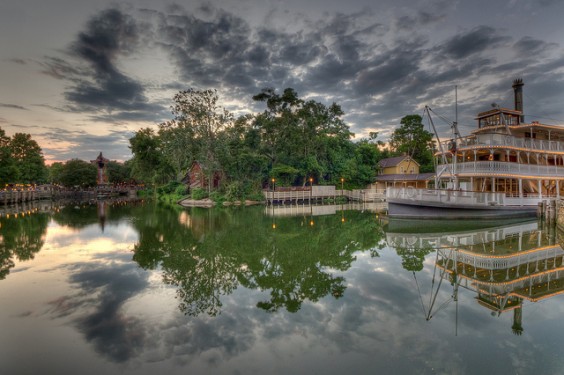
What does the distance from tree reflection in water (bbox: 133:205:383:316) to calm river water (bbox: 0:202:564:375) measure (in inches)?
3.3

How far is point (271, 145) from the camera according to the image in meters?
50.0

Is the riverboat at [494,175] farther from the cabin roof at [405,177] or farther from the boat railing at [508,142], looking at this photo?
the cabin roof at [405,177]

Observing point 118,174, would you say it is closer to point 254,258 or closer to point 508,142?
point 254,258

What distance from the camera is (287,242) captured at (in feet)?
53.9

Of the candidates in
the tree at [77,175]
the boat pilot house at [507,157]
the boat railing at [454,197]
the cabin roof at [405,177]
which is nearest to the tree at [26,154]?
the tree at [77,175]

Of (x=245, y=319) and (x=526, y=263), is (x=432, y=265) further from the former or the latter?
(x=245, y=319)

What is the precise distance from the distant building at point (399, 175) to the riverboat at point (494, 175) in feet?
69.8

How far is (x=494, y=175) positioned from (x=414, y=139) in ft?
153

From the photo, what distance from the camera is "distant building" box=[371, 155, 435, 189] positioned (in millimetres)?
52281

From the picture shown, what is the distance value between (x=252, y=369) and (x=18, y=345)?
15.9ft

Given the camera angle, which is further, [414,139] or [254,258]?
[414,139]

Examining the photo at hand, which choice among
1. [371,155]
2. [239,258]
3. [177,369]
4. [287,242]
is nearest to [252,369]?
[177,369]

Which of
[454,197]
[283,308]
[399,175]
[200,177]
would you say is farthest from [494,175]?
[200,177]

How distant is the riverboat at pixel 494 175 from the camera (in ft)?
78.5
